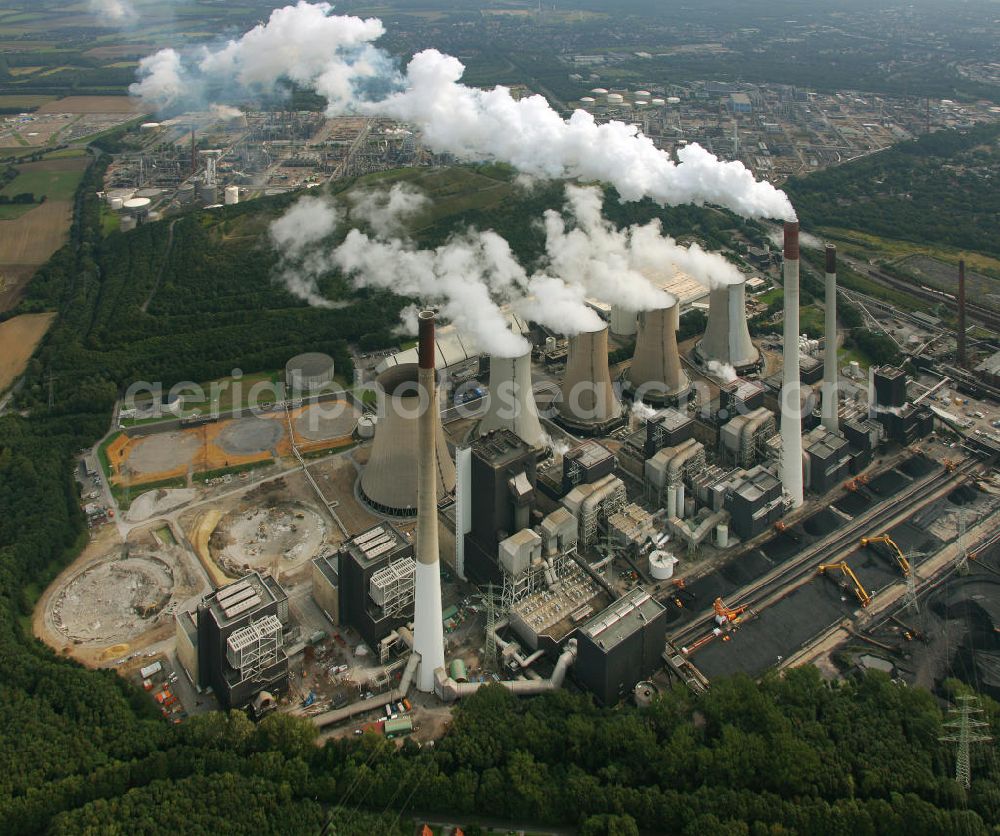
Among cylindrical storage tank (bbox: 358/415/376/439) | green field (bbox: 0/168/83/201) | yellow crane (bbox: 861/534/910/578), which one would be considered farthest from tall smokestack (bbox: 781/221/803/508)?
green field (bbox: 0/168/83/201)

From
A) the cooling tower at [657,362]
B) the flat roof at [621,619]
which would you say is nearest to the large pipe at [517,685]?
the flat roof at [621,619]

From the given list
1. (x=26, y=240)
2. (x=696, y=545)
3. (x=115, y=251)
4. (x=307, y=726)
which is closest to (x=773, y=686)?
(x=696, y=545)

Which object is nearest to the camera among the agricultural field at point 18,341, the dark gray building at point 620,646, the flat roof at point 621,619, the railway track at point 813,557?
the dark gray building at point 620,646

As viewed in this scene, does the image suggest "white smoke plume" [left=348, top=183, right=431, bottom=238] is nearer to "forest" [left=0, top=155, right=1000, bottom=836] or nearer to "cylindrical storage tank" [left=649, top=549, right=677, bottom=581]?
"cylindrical storage tank" [left=649, top=549, right=677, bottom=581]

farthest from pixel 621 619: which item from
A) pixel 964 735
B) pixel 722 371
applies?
pixel 722 371

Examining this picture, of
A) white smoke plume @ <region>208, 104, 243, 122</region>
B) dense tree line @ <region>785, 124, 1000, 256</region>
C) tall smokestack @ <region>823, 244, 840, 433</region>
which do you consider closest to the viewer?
tall smokestack @ <region>823, 244, 840, 433</region>

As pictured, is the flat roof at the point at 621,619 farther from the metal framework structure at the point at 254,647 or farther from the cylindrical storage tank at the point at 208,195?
the cylindrical storage tank at the point at 208,195

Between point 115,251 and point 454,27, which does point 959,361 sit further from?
point 454,27
